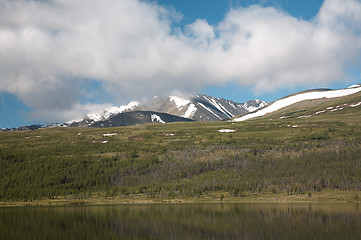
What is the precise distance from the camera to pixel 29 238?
55.1m

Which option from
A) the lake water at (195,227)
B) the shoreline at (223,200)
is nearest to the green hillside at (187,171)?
the shoreline at (223,200)

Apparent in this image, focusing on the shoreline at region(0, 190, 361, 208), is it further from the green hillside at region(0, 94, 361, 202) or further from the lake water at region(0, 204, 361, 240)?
the lake water at region(0, 204, 361, 240)

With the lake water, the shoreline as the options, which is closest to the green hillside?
the shoreline

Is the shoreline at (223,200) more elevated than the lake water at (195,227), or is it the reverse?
the lake water at (195,227)

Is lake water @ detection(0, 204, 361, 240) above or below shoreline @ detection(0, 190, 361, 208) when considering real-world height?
above

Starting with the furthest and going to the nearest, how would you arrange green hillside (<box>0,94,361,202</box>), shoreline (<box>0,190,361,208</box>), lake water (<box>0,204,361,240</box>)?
green hillside (<box>0,94,361,202</box>) < shoreline (<box>0,190,361,208</box>) < lake water (<box>0,204,361,240</box>)

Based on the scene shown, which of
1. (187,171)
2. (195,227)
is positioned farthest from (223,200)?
(195,227)

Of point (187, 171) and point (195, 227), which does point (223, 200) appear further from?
point (195, 227)

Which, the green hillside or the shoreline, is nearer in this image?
the shoreline

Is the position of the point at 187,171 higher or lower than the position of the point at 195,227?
higher

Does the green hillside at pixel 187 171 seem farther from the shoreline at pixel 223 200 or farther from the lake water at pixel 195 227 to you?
the lake water at pixel 195 227

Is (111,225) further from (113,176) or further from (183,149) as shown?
(183,149)

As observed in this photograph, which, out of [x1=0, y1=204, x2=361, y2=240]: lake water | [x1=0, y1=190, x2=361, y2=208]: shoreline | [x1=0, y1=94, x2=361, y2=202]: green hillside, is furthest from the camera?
[x1=0, y1=94, x2=361, y2=202]: green hillside

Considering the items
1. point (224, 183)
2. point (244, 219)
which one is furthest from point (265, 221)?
point (224, 183)
